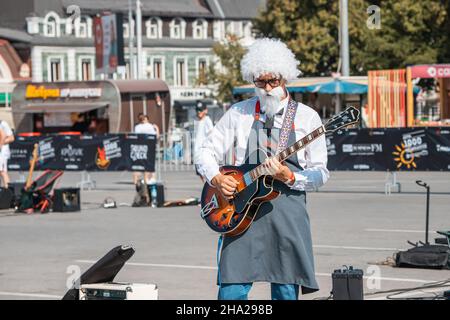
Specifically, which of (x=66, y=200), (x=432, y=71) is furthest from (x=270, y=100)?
(x=432, y=71)

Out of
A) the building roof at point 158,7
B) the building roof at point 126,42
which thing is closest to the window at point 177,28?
the building roof at point 126,42

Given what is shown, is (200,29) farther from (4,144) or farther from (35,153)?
(35,153)

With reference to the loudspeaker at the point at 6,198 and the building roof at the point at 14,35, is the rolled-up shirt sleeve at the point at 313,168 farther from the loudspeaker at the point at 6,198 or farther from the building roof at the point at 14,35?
the building roof at the point at 14,35

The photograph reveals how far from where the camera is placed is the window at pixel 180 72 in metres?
88.3

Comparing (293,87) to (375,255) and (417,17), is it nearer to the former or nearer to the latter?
(417,17)

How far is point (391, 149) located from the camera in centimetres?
2323

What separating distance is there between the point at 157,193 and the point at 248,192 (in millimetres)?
14129

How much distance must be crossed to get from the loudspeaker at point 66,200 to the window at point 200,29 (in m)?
67.4

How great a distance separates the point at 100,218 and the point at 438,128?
21.6 ft

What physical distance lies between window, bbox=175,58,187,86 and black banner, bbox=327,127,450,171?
64370mm

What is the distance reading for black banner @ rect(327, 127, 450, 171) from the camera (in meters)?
22.6

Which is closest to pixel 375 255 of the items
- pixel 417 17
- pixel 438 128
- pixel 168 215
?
pixel 168 215

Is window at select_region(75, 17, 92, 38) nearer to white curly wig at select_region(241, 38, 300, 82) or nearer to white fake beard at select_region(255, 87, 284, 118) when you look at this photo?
white curly wig at select_region(241, 38, 300, 82)
